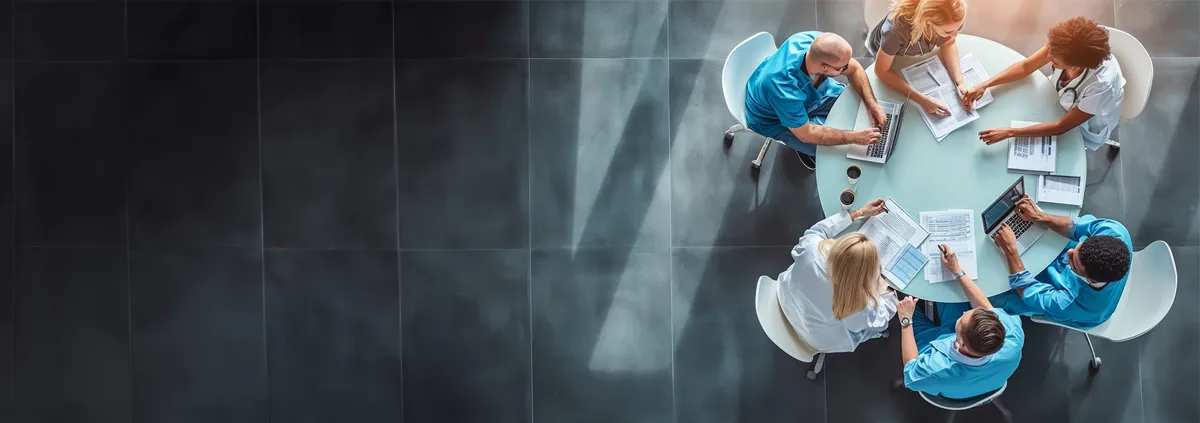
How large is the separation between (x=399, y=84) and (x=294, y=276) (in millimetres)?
1092

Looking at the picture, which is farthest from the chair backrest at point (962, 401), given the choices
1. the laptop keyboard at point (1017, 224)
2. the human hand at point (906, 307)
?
the laptop keyboard at point (1017, 224)

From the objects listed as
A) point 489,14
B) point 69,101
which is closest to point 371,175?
point 489,14

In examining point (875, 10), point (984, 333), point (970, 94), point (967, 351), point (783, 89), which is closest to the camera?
point (984, 333)

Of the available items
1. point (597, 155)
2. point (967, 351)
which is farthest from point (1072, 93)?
point (597, 155)

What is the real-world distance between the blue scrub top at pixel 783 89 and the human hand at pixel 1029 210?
0.83 m

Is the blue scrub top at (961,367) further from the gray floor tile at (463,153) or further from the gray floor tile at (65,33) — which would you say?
the gray floor tile at (65,33)

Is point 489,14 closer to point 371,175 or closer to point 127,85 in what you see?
point 371,175

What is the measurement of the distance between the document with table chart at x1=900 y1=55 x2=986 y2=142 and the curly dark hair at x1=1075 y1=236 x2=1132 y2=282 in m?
0.64

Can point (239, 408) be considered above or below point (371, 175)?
below

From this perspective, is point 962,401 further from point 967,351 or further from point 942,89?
point 942,89

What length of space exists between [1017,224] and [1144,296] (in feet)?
1.98

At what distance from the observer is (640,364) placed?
3.58 m

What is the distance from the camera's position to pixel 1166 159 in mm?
3604

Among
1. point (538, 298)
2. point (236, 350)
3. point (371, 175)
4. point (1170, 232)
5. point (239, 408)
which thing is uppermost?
point (371, 175)
